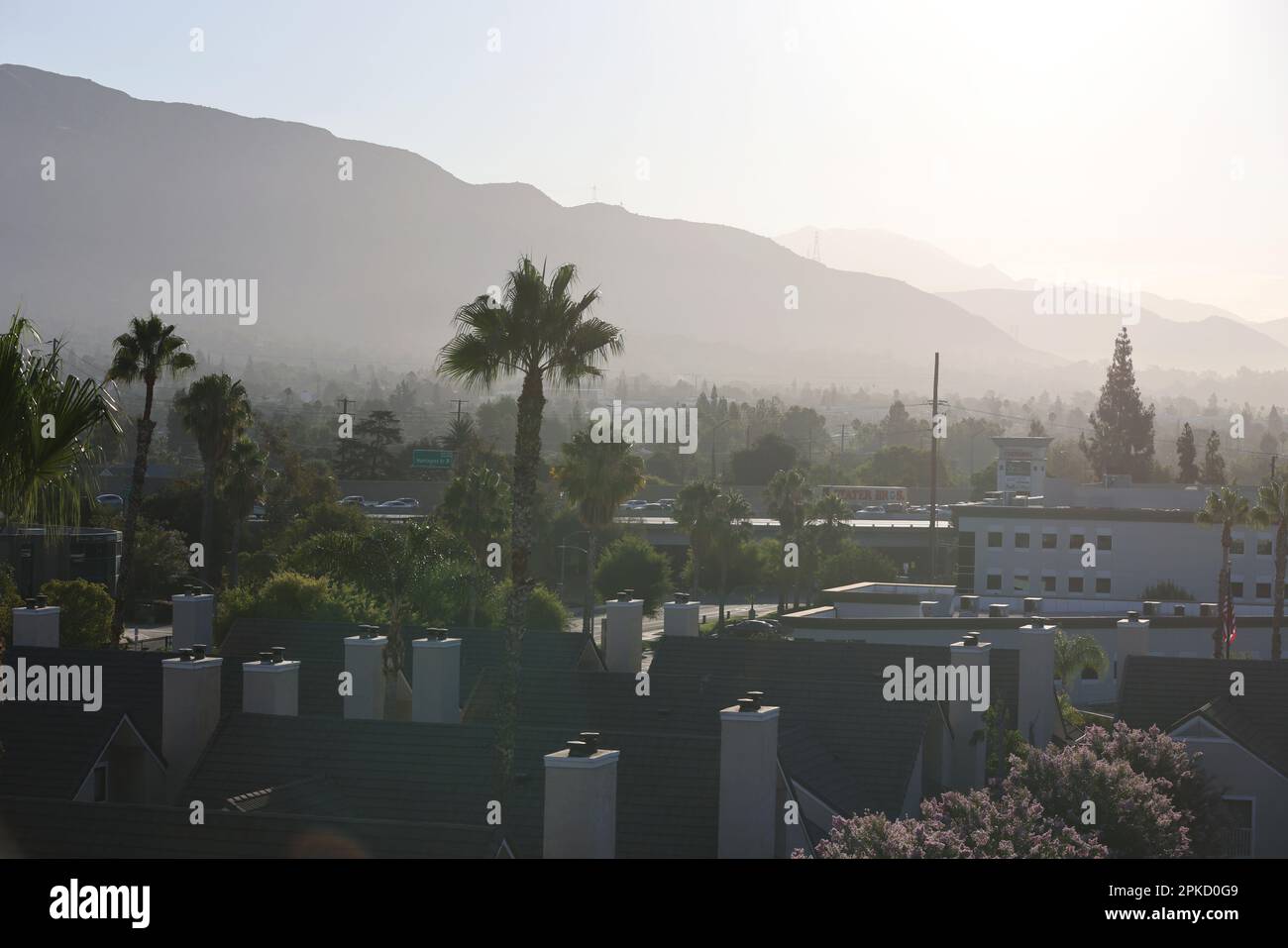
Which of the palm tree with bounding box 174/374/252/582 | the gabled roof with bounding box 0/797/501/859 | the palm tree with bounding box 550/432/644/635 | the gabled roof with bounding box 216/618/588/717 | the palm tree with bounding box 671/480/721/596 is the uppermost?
the palm tree with bounding box 174/374/252/582

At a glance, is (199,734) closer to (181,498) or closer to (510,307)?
(510,307)

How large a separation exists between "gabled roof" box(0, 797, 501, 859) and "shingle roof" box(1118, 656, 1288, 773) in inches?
669

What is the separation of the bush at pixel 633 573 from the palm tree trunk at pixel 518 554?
57.7 meters

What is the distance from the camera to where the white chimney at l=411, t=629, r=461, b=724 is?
2705 cm

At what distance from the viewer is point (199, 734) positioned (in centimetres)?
2325

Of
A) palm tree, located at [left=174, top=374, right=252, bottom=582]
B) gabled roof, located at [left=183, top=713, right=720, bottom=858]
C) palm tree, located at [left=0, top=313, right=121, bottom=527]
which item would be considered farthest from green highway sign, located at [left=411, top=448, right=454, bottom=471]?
palm tree, located at [left=0, top=313, right=121, bottom=527]

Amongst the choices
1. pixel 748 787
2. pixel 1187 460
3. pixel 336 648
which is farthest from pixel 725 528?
pixel 1187 460

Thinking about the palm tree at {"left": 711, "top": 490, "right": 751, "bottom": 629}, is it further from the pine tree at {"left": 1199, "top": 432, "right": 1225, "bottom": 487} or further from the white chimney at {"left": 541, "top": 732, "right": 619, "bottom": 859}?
the pine tree at {"left": 1199, "top": 432, "right": 1225, "bottom": 487}

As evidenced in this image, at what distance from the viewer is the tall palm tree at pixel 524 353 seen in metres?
20.4

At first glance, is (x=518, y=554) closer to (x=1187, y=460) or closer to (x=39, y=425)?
(x=39, y=425)

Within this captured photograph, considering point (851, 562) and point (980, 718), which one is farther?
point (851, 562)
